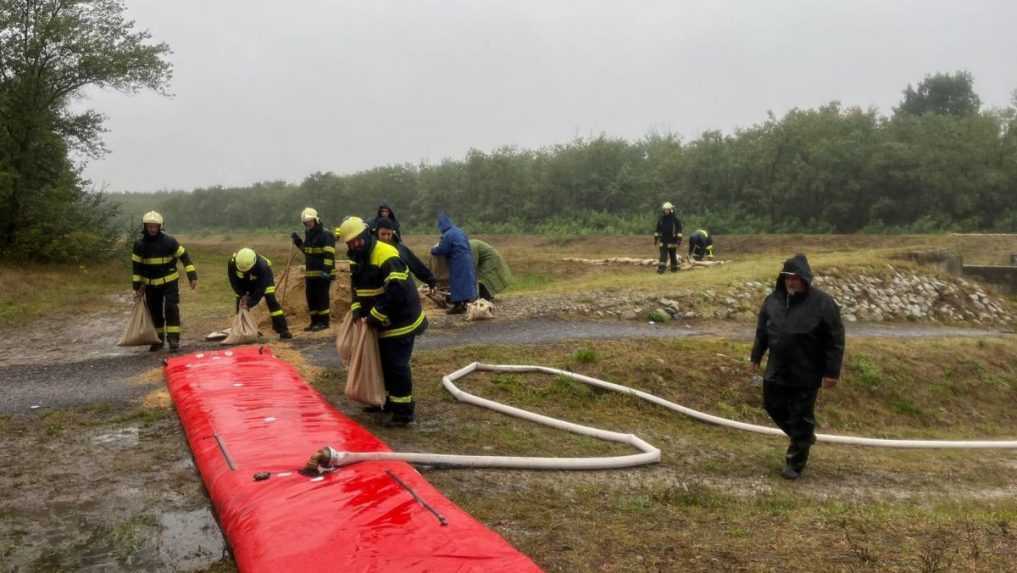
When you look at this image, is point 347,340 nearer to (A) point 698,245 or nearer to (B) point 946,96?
(A) point 698,245

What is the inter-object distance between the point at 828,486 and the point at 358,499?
4136 mm

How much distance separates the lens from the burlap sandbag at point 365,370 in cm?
636

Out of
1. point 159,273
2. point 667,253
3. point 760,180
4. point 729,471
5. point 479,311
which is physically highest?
point 760,180

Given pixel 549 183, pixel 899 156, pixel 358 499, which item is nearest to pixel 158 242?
pixel 358 499

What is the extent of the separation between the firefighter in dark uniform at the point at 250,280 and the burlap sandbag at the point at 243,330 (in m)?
0.15

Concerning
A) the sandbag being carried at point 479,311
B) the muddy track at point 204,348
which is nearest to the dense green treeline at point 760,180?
the muddy track at point 204,348

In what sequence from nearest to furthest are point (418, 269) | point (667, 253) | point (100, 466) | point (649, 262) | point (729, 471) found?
point (100, 466) → point (729, 471) → point (418, 269) → point (667, 253) → point (649, 262)

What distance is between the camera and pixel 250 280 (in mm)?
10117

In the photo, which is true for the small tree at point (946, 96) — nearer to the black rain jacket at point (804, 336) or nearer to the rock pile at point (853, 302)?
the rock pile at point (853, 302)

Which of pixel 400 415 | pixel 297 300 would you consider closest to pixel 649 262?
pixel 297 300

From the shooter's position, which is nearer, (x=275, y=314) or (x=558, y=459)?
(x=558, y=459)

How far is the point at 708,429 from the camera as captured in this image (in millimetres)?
8039

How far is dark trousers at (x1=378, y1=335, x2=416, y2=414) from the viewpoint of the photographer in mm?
6387

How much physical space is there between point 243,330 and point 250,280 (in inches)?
26.8
